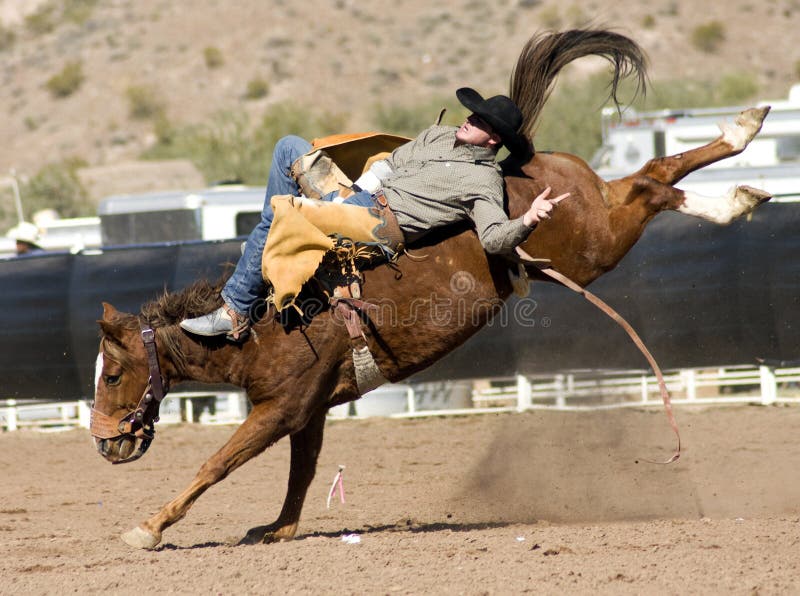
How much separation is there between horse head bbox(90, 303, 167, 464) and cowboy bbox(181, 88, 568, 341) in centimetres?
28

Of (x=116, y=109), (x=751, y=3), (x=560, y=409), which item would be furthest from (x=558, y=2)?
(x=560, y=409)

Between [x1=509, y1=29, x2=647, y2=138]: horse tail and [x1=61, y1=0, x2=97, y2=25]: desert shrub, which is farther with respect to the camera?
[x1=61, y1=0, x2=97, y2=25]: desert shrub

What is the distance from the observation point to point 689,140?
13.7 metres

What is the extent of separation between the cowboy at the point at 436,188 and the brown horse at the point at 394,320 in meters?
0.14

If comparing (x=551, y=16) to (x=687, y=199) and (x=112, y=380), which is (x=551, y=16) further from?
(x=112, y=380)

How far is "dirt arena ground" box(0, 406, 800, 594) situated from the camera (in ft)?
14.2

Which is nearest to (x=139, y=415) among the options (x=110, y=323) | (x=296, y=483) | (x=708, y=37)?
(x=110, y=323)

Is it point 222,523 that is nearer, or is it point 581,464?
point 222,523

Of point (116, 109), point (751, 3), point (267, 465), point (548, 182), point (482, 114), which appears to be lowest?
point (267, 465)

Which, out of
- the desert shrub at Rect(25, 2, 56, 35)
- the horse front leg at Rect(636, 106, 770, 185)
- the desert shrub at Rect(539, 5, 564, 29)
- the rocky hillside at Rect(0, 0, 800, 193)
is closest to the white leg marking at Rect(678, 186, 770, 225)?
the horse front leg at Rect(636, 106, 770, 185)

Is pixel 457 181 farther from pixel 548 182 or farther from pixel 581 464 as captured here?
pixel 581 464

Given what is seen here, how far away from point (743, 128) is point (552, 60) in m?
1.07

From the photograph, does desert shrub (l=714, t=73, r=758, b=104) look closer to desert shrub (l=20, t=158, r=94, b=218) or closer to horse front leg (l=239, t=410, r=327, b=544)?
desert shrub (l=20, t=158, r=94, b=218)

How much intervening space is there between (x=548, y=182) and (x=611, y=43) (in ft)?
3.06
